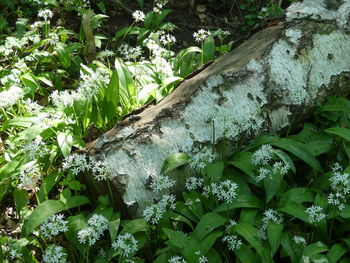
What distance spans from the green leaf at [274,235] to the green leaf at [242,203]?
229 millimetres

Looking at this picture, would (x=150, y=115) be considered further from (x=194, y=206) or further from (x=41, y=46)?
(x=41, y=46)

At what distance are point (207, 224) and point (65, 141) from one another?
1.44 m

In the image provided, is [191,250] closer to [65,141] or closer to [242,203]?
[242,203]

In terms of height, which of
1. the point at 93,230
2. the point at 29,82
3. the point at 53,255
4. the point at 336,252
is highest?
the point at 29,82

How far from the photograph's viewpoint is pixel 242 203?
11.0 ft

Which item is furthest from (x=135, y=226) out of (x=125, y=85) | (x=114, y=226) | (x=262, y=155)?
(x=125, y=85)

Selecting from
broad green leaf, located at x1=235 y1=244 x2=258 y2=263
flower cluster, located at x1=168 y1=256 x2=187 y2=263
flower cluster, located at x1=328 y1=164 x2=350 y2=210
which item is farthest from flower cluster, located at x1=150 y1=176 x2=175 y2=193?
flower cluster, located at x1=328 y1=164 x2=350 y2=210

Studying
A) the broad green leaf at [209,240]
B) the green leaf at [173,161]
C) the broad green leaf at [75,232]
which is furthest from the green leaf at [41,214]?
the broad green leaf at [209,240]

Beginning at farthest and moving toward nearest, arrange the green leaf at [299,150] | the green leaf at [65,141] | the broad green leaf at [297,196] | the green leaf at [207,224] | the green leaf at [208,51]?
the green leaf at [208,51] → the green leaf at [65,141] → the green leaf at [299,150] → the broad green leaf at [297,196] → the green leaf at [207,224]

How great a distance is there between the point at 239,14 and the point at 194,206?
14.5 ft

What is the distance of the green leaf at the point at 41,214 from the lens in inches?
127

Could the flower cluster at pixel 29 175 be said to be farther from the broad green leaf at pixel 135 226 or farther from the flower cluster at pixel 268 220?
the flower cluster at pixel 268 220

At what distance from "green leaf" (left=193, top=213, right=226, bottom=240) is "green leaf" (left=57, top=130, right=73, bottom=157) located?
4.19ft

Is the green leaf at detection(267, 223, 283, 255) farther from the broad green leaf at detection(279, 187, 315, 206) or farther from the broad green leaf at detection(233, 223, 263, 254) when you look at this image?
the broad green leaf at detection(279, 187, 315, 206)
